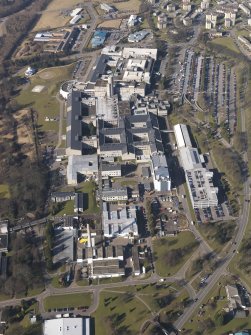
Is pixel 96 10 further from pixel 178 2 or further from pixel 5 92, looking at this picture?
pixel 5 92

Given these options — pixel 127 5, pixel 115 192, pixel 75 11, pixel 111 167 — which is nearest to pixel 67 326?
pixel 115 192

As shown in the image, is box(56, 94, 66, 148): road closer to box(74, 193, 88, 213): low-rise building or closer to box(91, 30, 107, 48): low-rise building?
box(74, 193, 88, 213): low-rise building

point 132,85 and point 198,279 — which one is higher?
point 132,85

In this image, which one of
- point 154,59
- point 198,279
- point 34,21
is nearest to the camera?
point 198,279

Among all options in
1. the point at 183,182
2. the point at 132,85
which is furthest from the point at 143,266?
the point at 132,85

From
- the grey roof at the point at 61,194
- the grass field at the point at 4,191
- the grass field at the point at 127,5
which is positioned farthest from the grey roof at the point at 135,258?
the grass field at the point at 127,5

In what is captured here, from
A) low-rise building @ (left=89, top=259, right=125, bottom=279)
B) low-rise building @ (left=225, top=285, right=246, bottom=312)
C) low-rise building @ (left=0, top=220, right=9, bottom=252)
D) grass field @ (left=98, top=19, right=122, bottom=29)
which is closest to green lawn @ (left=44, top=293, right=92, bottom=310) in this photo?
low-rise building @ (left=89, top=259, right=125, bottom=279)

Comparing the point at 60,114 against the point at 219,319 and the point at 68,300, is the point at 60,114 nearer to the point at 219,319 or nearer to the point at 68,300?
the point at 68,300

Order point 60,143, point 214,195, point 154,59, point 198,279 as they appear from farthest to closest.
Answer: point 154,59
point 60,143
point 214,195
point 198,279
